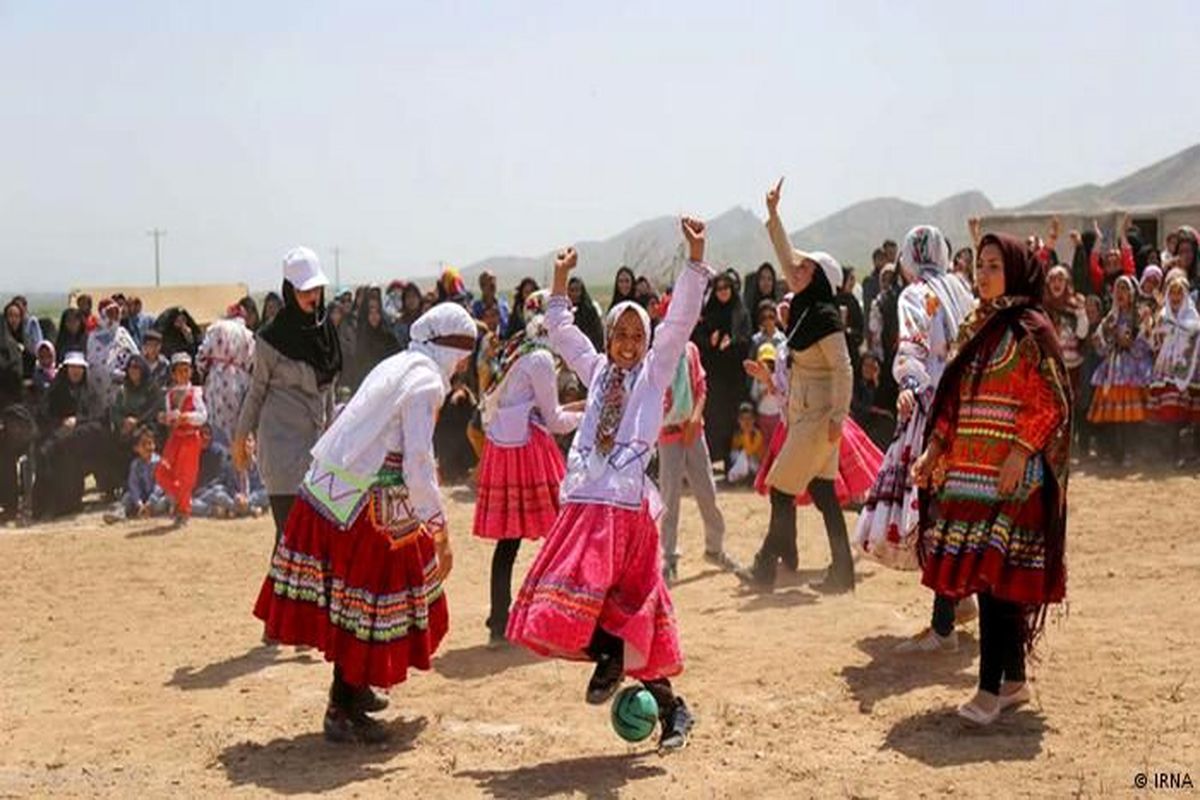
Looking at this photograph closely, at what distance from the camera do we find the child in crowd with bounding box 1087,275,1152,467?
1400 centimetres

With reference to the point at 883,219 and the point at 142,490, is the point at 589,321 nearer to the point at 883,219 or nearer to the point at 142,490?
the point at 142,490

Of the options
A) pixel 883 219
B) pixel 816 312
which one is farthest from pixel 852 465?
pixel 883 219

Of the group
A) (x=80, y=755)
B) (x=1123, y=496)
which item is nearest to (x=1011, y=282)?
(x=80, y=755)

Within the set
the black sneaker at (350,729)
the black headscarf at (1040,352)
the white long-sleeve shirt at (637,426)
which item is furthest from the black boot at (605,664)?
the black headscarf at (1040,352)

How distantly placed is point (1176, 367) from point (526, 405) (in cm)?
828

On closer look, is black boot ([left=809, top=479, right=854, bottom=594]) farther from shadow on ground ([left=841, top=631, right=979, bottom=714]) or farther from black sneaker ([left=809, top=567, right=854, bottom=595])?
shadow on ground ([left=841, top=631, right=979, bottom=714])

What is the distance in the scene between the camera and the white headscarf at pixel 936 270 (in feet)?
23.6

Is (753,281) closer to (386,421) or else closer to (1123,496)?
(1123,496)

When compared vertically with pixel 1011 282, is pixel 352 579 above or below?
below

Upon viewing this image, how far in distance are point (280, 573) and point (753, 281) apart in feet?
37.9

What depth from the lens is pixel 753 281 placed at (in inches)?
675

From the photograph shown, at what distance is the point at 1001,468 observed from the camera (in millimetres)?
5824

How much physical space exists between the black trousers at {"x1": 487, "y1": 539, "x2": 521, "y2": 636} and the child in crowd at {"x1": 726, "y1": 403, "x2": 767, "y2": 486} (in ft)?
20.2

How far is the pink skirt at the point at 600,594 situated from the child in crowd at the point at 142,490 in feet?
27.5
